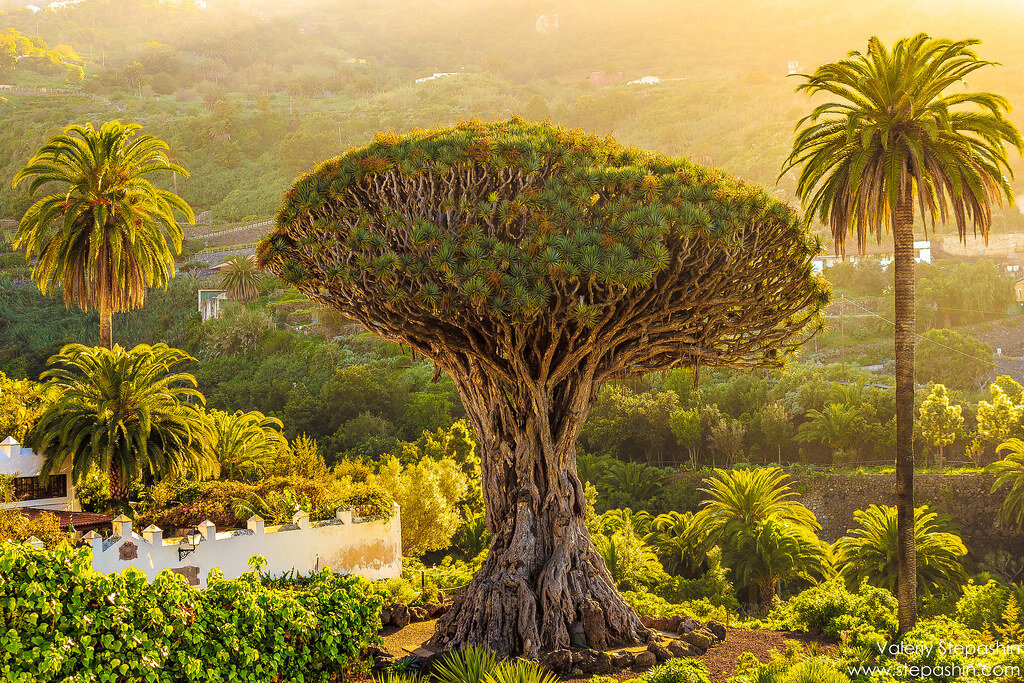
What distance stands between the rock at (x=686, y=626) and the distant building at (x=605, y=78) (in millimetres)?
130841

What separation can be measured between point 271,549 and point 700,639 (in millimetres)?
8598

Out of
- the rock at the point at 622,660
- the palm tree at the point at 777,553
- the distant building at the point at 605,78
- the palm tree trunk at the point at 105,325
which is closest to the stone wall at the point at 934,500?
the palm tree at the point at 777,553

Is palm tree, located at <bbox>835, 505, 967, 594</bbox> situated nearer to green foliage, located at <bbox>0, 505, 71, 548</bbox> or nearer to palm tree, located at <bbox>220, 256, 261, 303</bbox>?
green foliage, located at <bbox>0, 505, 71, 548</bbox>

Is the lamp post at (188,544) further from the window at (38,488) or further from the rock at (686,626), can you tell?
the rock at (686,626)

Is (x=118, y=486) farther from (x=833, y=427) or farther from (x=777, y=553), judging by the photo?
(x=833, y=427)

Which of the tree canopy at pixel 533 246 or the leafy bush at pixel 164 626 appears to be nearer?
the leafy bush at pixel 164 626

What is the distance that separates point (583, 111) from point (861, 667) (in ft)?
350

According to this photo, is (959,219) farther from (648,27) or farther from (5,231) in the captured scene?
(648,27)

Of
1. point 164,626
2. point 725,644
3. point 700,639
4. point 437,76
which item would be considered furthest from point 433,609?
point 437,76

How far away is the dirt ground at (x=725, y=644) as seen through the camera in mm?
13568

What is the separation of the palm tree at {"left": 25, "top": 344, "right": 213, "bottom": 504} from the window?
633mm

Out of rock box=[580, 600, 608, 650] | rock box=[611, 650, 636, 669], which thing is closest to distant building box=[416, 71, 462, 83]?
rock box=[580, 600, 608, 650]

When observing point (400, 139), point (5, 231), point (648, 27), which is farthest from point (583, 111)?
point (400, 139)

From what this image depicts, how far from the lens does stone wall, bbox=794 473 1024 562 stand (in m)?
34.4
